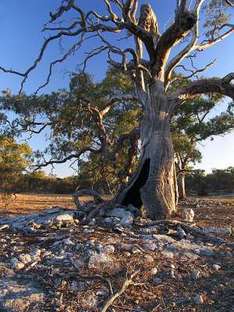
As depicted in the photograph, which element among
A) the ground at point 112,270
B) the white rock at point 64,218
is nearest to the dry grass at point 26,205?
the white rock at point 64,218

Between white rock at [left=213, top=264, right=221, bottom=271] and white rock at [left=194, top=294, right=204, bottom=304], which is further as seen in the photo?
white rock at [left=213, top=264, right=221, bottom=271]

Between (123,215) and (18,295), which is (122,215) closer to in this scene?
(123,215)

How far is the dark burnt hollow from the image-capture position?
12.4 metres

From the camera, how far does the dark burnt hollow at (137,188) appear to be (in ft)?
40.6

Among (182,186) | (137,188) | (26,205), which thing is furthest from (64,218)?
(182,186)

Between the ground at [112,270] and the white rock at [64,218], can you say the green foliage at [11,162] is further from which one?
the ground at [112,270]

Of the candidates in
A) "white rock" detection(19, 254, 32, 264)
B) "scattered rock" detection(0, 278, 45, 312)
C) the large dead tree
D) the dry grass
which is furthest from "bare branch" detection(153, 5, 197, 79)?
the dry grass

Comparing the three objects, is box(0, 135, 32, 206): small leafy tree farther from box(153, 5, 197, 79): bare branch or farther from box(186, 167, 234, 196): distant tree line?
box(186, 167, 234, 196): distant tree line

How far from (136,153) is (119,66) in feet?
11.0

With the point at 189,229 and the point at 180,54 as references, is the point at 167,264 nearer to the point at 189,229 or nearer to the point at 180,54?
the point at 189,229

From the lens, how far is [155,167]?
39.8 ft

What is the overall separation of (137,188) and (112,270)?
5.39 m

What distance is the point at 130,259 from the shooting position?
7.54m

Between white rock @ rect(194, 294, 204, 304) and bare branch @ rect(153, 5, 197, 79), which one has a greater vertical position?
bare branch @ rect(153, 5, 197, 79)
